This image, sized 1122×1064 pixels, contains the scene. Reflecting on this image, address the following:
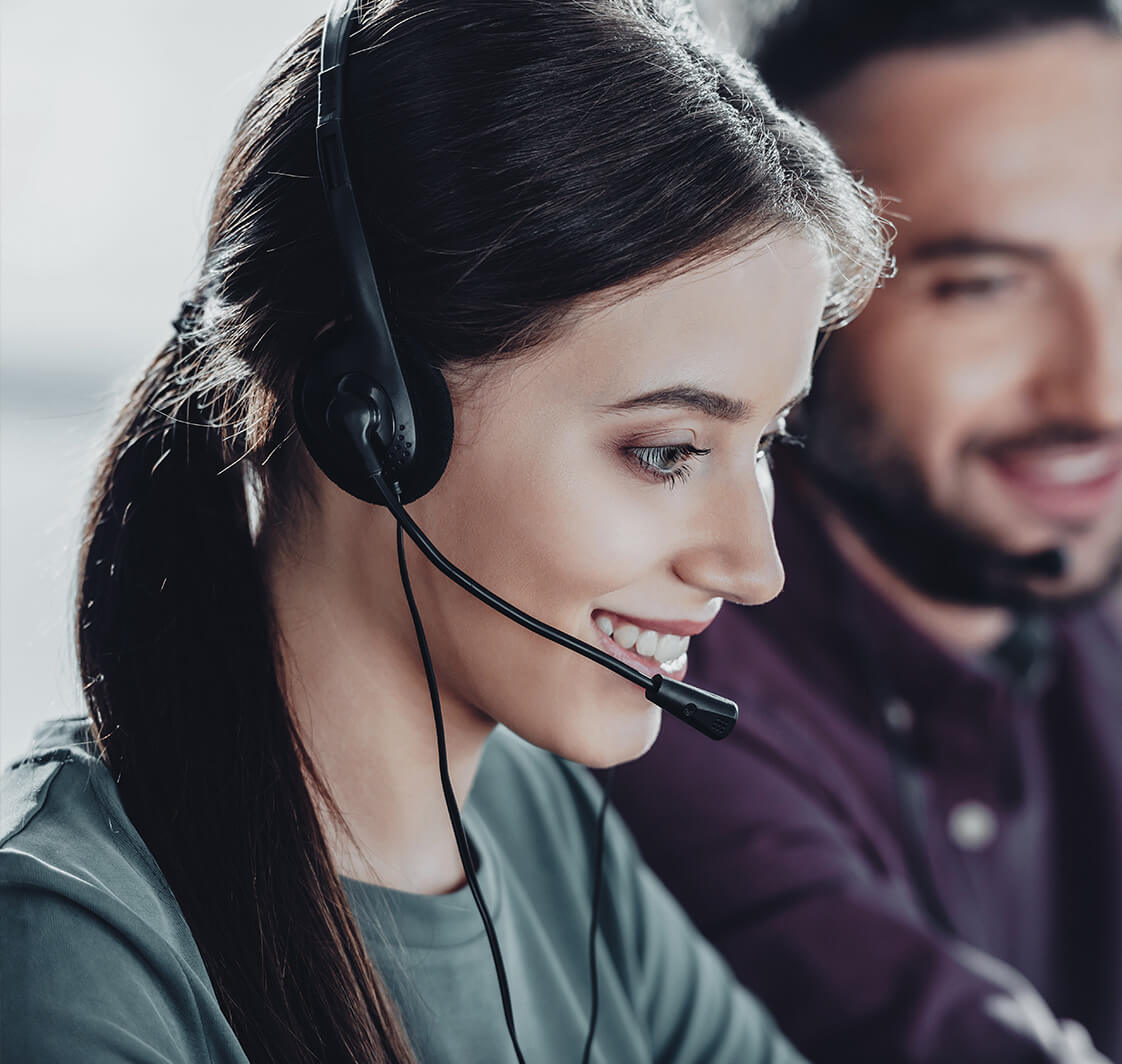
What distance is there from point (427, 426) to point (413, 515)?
2.8 inches

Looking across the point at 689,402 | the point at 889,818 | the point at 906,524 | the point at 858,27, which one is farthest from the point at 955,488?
the point at 689,402

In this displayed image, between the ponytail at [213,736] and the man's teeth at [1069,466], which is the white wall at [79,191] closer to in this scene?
the ponytail at [213,736]

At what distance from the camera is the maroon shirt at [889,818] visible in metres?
1.16

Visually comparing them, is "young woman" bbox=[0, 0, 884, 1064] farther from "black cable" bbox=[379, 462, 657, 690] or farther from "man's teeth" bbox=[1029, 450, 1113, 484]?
"man's teeth" bbox=[1029, 450, 1113, 484]

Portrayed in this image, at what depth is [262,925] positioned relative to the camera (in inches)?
27.9

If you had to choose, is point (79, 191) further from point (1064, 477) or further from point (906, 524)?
point (1064, 477)

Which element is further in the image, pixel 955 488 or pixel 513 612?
pixel 955 488

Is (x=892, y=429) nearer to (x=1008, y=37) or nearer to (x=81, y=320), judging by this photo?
(x=1008, y=37)

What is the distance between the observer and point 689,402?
73 cm

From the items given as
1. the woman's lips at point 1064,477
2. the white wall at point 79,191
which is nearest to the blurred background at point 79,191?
the white wall at point 79,191

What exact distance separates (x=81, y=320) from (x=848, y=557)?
1.17 meters

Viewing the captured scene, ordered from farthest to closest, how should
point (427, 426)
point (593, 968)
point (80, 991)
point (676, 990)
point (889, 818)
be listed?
point (889, 818) → point (676, 990) → point (593, 968) → point (427, 426) → point (80, 991)

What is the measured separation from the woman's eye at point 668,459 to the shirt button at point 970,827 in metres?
0.89

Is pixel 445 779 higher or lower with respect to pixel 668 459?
lower
